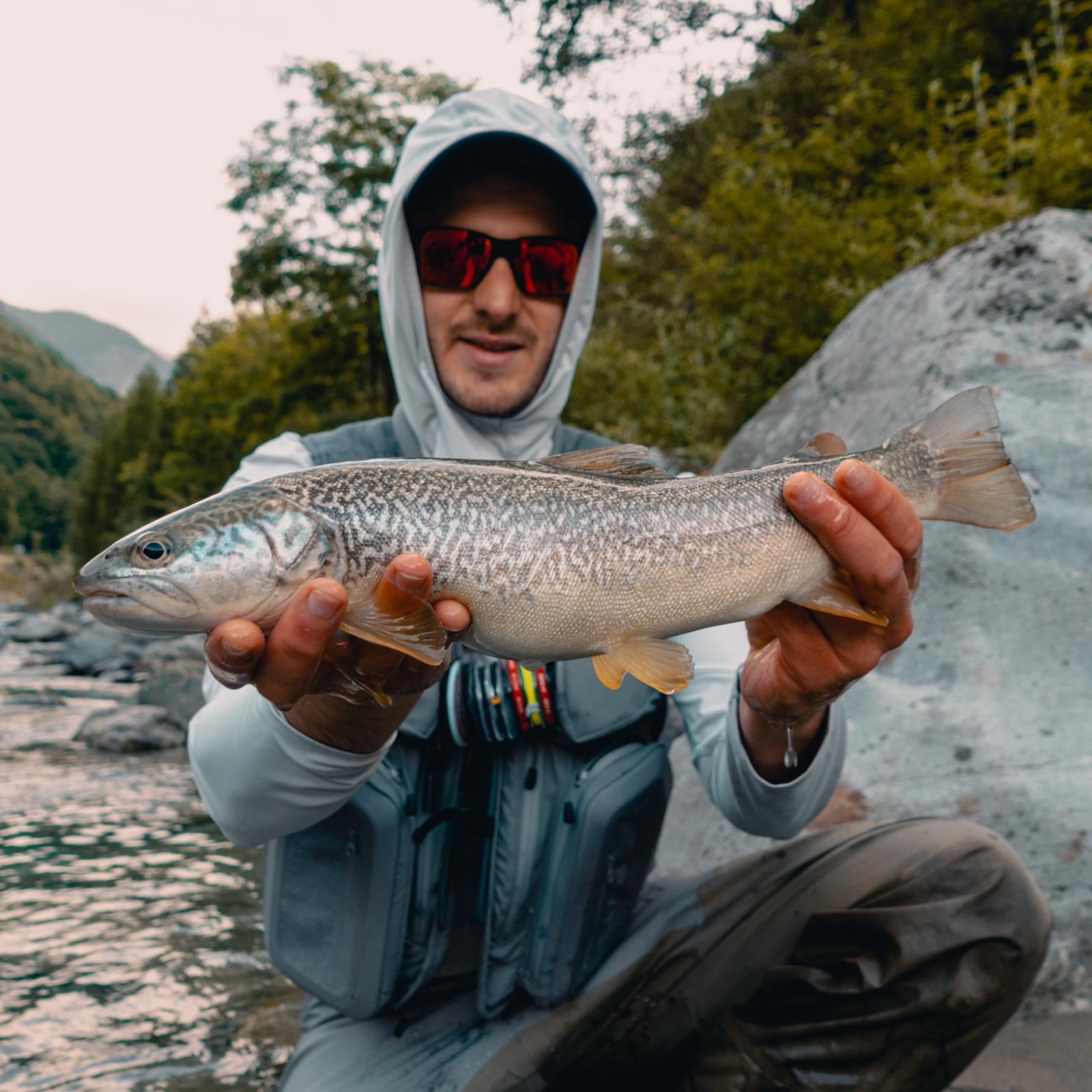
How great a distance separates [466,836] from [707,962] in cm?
98

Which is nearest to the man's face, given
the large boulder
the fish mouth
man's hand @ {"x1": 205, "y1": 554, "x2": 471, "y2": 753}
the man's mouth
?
the man's mouth

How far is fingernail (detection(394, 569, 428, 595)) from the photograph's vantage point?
81.2 inches

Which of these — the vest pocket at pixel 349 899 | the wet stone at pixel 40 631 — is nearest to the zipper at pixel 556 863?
the vest pocket at pixel 349 899

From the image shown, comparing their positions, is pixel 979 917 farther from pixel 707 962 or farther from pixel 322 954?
pixel 322 954

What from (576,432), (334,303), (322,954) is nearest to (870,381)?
(576,432)

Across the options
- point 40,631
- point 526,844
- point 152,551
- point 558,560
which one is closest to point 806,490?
point 558,560

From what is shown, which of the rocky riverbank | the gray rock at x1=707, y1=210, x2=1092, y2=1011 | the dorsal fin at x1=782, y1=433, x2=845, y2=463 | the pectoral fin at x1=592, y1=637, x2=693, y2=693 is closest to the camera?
the pectoral fin at x1=592, y1=637, x2=693, y2=693

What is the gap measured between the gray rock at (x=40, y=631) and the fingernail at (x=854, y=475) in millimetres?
31660

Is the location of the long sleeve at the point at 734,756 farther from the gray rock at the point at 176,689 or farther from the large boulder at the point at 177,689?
the gray rock at the point at 176,689

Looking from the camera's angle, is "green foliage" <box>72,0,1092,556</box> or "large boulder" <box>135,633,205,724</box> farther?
"large boulder" <box>135,633,205,724</box>

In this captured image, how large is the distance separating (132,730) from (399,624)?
32.6 ft

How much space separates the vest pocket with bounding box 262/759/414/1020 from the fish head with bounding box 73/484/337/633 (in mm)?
1186

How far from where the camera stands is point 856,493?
2225mm

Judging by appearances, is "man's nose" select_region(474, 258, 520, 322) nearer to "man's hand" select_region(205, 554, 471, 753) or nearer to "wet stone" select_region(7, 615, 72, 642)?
"man's hand" select_region(205, 554, 471, 753)
